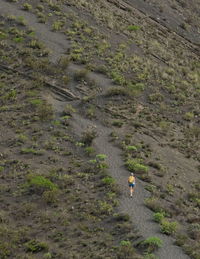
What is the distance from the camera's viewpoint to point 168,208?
25.4m

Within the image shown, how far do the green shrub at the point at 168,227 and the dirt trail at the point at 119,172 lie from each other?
0.98ft

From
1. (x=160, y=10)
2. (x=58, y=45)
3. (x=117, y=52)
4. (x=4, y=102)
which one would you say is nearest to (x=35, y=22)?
(x=58, y=45)

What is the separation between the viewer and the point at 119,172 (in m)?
28.6

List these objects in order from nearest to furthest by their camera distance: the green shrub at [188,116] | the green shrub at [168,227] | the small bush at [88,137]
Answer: the green shrub at [168,227] → the small bush at [88,137] → the green shrub at [188,116]

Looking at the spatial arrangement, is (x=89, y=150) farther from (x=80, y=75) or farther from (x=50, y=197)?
(x=80, y=75)

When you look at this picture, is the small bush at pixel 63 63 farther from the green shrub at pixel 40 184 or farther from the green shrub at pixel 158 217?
the green shrub at pixel 158 217

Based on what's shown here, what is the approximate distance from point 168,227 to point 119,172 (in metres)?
6.42

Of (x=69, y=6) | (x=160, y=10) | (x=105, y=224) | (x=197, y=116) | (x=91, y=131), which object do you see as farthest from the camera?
(x=160, y=10)

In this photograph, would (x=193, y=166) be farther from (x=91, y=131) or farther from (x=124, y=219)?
(x=124, y=219)

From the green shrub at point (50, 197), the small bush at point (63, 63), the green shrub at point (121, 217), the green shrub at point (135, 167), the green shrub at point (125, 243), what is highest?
the green shrub at point (125, 243)

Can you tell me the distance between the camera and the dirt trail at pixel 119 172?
867 inches

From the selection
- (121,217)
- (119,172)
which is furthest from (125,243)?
(119,172)

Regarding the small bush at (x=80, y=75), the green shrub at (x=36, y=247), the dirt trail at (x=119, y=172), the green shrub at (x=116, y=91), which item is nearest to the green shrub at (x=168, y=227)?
the dirt trail at (x=119, y=172)

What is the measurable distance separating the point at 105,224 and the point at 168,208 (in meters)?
4.28
